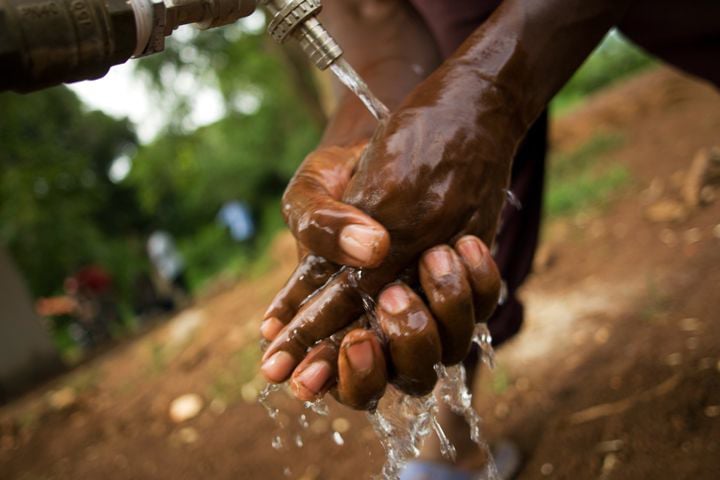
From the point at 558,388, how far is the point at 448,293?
1556 millimetres

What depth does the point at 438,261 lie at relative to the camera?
1211 mm

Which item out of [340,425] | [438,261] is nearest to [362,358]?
[438,261]

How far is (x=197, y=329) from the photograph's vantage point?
5703 millimetres

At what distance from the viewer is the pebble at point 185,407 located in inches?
142

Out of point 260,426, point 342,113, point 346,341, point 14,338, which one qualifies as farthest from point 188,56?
point 346,341

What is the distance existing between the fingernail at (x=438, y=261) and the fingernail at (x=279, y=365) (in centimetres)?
32

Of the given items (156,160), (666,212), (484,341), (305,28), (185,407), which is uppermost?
(305,28)

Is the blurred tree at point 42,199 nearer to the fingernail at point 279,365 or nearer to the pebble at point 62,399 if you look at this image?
the pebble at point 62,399

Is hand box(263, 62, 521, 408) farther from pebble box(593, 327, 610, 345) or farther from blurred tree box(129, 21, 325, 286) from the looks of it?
blurred tree box(129, 21, 325, 286)

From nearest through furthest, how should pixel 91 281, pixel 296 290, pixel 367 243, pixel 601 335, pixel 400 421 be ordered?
1. pixel 367 243
2. pixel 296 290
3. pixel 400 421
4. pixel 601 335
5. pixel 91 281

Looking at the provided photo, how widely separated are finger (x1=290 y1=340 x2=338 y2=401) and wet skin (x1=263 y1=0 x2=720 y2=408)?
0.01 metres

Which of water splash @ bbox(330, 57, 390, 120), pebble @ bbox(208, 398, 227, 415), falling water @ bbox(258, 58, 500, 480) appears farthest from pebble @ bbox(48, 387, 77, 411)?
water splash @ bbox(330, 57, 390, 120)

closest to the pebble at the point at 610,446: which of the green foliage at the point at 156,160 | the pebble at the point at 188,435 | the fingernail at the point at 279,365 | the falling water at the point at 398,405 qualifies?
the falling water at the point at 398,405

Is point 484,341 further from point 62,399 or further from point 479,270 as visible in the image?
point 62,399
